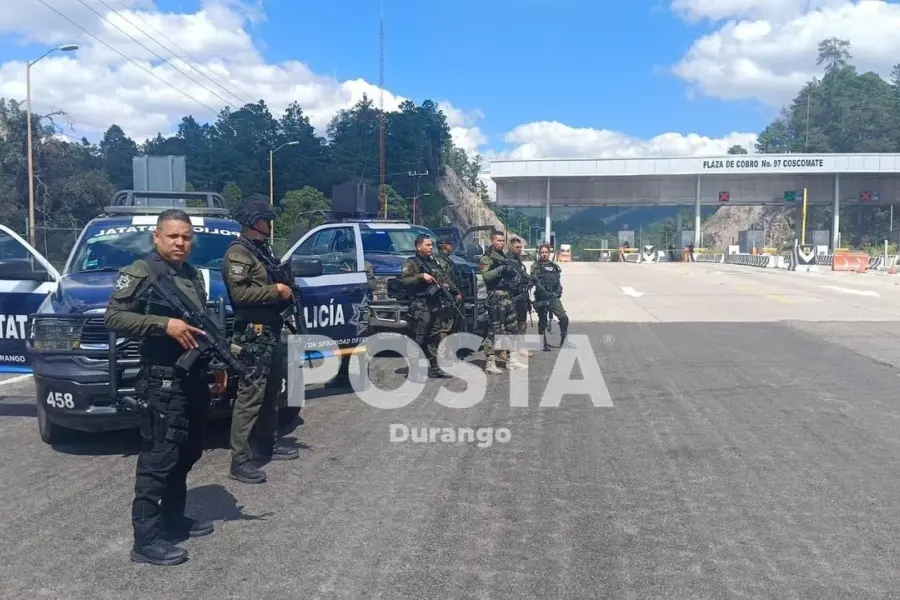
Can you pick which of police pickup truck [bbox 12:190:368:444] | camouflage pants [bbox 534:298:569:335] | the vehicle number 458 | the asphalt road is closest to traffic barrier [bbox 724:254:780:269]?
camouflage pants [bbox 534:298:569:335]

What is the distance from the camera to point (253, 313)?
592 cm

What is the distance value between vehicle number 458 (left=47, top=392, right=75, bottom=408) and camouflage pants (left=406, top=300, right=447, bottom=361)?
4.48 metres

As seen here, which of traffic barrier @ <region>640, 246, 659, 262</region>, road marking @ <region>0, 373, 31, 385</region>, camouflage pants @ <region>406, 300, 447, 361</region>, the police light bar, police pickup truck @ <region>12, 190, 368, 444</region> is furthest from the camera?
traffic barrier @ <region>640, 246, 659, 262</region>

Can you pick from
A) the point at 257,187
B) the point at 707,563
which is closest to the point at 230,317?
the point at 707,563

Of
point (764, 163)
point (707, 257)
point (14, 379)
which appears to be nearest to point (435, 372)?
point (14, 379)

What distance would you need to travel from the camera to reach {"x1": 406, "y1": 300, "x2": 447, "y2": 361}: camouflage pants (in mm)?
10023

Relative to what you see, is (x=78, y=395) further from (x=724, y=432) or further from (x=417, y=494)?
(x=724, y=432)

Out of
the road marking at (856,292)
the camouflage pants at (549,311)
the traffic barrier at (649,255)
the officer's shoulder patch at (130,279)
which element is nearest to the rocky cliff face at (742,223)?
the traffic barrier at (649,255)

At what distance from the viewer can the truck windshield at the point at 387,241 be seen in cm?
1363

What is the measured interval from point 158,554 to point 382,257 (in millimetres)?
8839

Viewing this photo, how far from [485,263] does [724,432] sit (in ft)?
14.0

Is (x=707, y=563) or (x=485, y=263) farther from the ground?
(x=485, y=263)

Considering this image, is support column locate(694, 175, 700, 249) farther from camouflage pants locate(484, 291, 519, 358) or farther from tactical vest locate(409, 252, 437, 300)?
tactical vest locate(409, 252, 437, 300)

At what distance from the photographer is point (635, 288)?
27391mm
